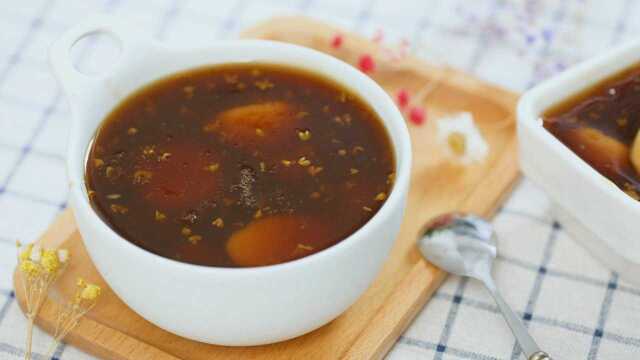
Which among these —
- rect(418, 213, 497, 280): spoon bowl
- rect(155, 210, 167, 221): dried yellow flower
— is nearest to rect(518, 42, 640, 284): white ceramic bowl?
rect(418, 213, 497, 280): spoon bowl

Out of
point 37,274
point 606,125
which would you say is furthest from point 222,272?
point 606,125

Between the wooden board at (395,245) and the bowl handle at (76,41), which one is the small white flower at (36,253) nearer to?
the wooden board at (395,245)

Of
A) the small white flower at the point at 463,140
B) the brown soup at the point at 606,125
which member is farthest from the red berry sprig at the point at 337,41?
the brown soup at the point at 606,125

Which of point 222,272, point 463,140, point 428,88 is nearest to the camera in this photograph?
point 222,272

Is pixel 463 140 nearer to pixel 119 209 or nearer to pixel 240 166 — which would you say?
pixel 240 166

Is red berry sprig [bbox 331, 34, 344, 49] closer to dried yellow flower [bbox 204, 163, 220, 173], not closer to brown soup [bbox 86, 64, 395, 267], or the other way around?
brown soup [bbox 86, 64, 395, 267]

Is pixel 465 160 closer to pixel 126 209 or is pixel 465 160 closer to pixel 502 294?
pixel 502 294
